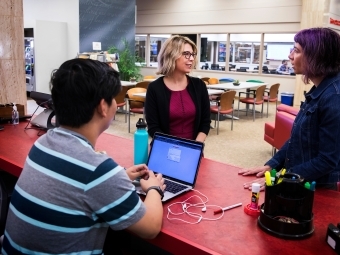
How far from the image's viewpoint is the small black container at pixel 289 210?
47.1 inches

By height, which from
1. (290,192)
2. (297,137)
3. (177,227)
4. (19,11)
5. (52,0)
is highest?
(52,0)

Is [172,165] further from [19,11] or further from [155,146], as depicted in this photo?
[19,11]

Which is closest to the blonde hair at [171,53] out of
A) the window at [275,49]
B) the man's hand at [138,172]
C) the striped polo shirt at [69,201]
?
the man's hand at [138,172]

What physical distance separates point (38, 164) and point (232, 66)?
1162cm

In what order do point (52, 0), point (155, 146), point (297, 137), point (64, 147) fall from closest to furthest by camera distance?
point (64, 147) < point (297, 137) < point (155, 146) < point (52, 0)

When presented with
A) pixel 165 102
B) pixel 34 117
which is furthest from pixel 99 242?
pixel 34 117

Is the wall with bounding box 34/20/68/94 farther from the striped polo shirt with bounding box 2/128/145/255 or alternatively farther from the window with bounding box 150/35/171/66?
the striped polo shirt with bounding box 2/128/145/255

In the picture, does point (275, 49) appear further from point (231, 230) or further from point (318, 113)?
point (231, 230)

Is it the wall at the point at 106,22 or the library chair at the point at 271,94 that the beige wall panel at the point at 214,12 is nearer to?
the wall at the point at 106,22

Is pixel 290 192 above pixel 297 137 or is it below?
below

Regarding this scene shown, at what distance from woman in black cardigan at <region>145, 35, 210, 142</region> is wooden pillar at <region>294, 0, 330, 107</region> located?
24.0 ft

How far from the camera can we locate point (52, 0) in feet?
32.2

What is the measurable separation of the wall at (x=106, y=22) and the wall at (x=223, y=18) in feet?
7.98

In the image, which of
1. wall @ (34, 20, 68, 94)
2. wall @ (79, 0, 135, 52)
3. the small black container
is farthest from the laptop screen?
wall @ (79, 0, 135, 52)
